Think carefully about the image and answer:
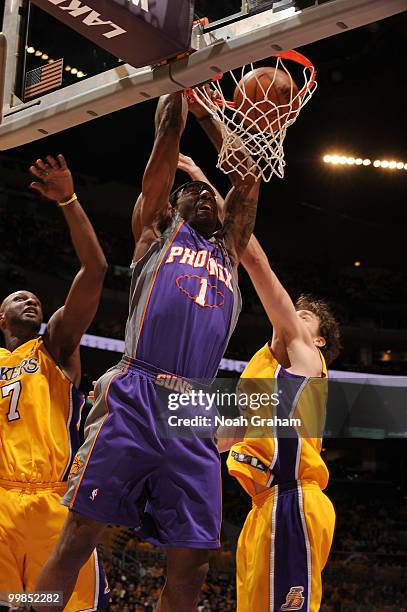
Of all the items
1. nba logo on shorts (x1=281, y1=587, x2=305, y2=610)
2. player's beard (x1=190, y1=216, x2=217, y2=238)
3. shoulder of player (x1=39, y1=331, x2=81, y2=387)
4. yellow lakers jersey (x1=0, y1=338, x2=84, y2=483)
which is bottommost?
nba logo on shorts (x1=281, y1=587, x2=305, y2=610)

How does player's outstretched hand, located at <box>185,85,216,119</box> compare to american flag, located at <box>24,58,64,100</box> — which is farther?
player's outstretched hand, located at <box>185,85,216,119</box>

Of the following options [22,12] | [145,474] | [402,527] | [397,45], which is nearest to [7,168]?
[397,45]

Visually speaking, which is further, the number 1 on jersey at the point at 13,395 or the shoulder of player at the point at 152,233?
the number 1 on jersey at the point at 13,395

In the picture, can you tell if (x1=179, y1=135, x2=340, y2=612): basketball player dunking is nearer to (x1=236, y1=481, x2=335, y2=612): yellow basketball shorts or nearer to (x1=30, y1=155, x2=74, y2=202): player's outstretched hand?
(x1=236, y1=481, x2=335, y2=612): yellow basketball shorts

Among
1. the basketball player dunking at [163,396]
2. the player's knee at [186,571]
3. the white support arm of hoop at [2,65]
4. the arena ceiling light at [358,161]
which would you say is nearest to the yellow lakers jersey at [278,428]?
the basketball player dunking at [163,396]

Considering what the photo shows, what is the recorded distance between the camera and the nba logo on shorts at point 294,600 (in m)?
3.60

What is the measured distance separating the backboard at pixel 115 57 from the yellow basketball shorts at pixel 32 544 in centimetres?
168

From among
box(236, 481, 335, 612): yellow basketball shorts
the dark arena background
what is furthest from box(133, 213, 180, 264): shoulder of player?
the dark arena background

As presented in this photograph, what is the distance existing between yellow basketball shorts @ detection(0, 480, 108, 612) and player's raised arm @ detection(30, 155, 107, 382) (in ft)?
2.26

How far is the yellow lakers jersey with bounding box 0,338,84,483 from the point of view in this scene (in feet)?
12.7

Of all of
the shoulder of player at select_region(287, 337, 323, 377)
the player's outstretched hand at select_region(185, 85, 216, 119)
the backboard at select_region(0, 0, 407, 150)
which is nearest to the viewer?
the backboard at select_region(0, 0, 407, 150)

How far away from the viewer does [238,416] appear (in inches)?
166

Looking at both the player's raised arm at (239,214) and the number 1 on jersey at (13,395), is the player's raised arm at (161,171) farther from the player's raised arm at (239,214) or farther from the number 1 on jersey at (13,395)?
the number 1 on jersey at (13,395)

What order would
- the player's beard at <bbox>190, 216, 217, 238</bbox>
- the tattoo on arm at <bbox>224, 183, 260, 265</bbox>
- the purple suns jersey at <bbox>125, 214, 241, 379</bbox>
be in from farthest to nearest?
the tattoo on arm at <bbox>224, 183, 260, 265</bbox> → the player's beard at <bbox>190, 216, 217, 238</bbox> → the purple suns jersey at <bbox>125, 214, 241, 379</bbox>
